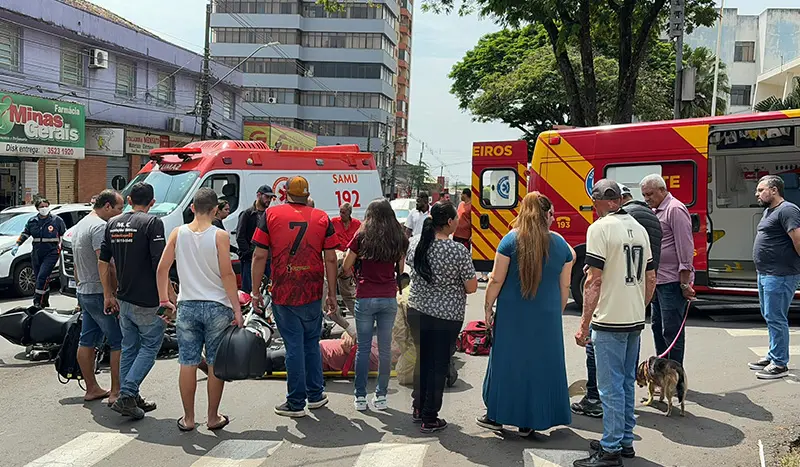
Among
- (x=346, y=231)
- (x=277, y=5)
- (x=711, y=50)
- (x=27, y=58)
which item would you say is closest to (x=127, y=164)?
(x=27, y=58)

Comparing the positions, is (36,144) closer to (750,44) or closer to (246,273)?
(246,273)

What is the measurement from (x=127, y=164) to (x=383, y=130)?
42.8 metres

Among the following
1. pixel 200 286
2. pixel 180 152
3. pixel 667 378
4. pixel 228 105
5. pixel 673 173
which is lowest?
pixel 667 378

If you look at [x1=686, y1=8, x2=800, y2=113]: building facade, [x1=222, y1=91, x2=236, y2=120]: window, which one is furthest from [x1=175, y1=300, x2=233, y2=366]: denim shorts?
[x1=686, y1=8, x2=800, y2=113]: building facade

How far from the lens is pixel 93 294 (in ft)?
20.5

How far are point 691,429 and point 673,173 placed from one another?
17.7 ft

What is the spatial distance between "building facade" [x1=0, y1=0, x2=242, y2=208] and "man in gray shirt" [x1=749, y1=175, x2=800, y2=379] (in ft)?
56.1

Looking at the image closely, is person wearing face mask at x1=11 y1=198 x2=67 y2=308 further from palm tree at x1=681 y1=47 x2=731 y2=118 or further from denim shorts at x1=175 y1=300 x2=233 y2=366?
palm tree at x1=681 y1=47 x2=731 y2=118

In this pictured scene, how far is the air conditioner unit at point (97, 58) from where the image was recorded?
84.5 ft

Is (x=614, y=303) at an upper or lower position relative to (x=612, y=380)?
upper

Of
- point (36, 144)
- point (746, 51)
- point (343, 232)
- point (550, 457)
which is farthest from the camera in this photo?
point (746, 51)

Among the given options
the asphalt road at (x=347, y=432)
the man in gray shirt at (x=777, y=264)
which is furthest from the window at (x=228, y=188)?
the man in gray shirt at (x=777, y=264)

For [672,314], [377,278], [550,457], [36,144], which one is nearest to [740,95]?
[36,144]

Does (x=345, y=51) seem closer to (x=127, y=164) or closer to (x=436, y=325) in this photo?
(x=127, y=164)
